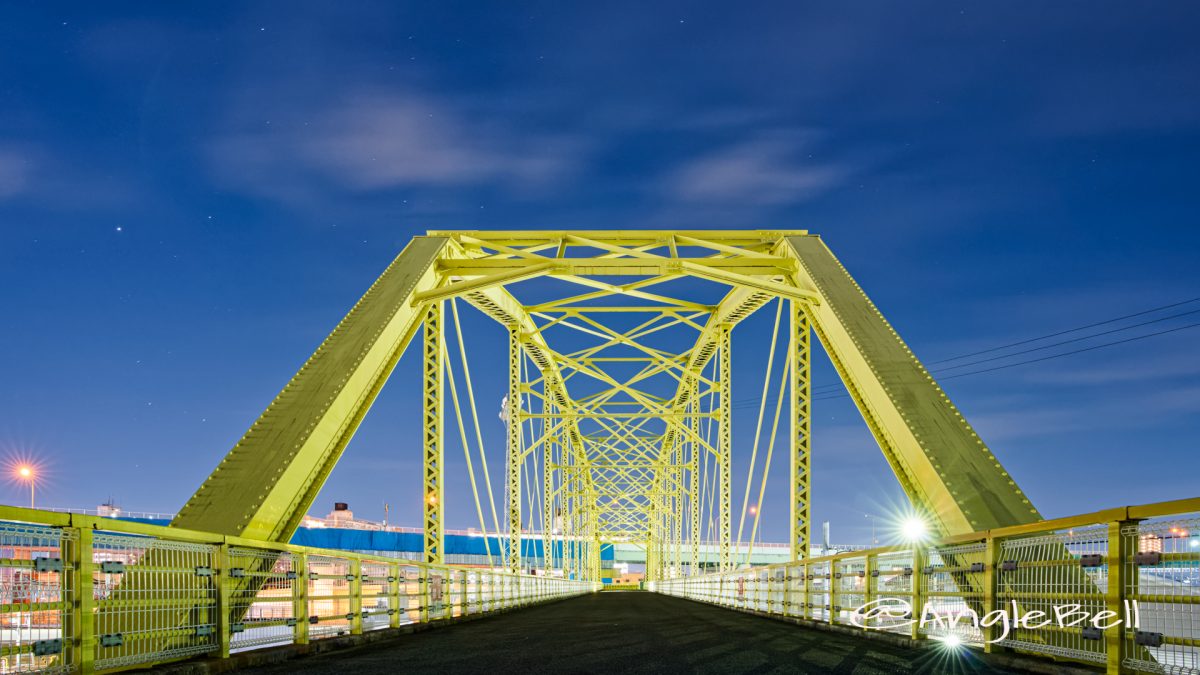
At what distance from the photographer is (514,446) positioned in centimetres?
2630

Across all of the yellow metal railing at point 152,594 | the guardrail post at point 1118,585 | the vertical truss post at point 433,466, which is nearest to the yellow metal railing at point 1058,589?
the guardrail post at point 1118,585

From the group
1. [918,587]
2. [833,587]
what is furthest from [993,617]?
[833,587]

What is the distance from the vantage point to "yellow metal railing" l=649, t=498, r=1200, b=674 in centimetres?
466

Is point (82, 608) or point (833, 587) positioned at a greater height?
point (82, 608)

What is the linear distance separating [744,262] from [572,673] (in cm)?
1173

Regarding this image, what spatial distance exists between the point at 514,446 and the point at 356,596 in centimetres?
1691

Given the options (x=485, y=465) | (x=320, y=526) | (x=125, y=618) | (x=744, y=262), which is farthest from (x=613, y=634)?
(x=320, y=526)

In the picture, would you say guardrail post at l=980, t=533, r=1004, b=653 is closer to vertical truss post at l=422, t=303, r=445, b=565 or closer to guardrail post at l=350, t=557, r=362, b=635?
guardrail post at l=350, t=557, r=362, b=635

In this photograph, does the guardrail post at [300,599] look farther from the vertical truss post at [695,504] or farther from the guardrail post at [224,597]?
the vertical truss post at [695,504]

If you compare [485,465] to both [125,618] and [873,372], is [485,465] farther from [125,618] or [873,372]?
[125,618]

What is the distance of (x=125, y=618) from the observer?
5.67 metres

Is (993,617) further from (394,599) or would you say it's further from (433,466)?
(433,466)

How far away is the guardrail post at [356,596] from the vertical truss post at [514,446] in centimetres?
1415

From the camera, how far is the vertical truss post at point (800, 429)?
16406mm
